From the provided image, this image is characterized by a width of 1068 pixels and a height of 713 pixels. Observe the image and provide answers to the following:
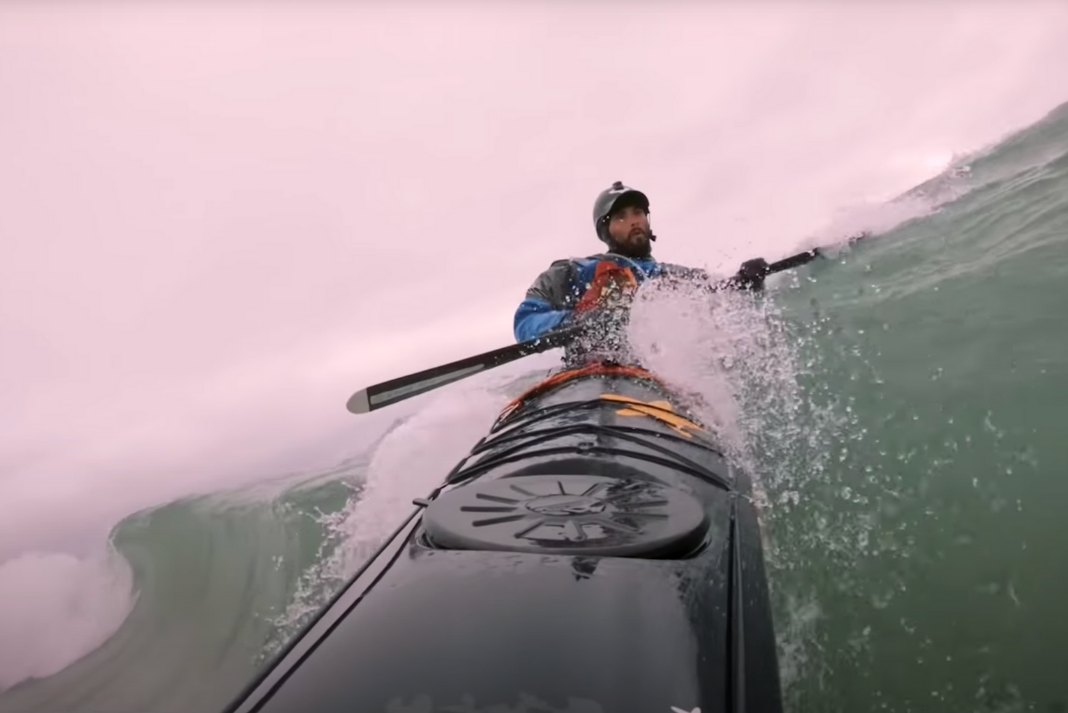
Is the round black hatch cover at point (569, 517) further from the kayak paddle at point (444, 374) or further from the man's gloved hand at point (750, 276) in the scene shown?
the man's gloved hand at point (750, 276)

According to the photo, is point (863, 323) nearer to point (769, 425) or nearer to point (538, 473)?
point (769, 425)

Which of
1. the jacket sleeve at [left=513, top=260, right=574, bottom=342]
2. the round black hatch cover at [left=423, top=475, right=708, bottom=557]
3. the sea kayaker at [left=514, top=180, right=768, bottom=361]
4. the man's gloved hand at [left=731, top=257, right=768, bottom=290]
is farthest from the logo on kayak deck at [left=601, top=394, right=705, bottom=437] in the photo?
the man's gloved hand at [left=731, top=257, right=768, bottom=290]

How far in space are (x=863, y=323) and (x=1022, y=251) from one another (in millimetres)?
1926

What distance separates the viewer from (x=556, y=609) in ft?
3.95

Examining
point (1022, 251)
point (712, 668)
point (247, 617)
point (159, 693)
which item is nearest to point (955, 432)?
point (1022, 251)

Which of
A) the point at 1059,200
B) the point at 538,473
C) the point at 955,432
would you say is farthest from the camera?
the point at 1059,200

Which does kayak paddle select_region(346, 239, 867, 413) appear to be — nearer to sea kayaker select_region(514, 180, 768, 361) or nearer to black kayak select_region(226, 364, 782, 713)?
sea kayaker select_region(514, 180, 768, 361)

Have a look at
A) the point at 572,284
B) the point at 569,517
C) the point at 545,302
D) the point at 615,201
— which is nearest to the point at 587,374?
the point at 545,302

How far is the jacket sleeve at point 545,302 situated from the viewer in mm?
4293

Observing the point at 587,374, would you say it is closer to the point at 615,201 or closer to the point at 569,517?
the point at 569,517

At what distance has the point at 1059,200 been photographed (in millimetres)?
8023

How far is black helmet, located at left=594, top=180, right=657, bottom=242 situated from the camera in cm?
508

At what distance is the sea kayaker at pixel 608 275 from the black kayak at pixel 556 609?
7.65 ft

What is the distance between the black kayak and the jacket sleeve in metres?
2.31
